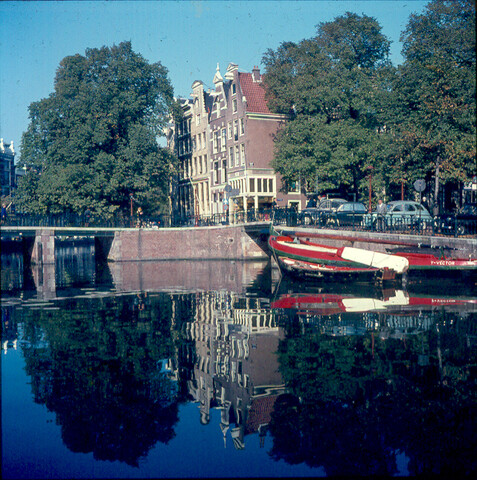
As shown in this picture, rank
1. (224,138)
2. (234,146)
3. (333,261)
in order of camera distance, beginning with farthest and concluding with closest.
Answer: (224,138)
(234,146)
(333,261)

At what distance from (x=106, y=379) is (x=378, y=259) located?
19607mm

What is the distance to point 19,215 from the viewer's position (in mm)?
50000

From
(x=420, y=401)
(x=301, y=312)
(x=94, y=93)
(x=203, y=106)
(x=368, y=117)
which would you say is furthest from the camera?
(x=203, y=106)

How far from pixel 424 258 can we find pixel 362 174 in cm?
2021

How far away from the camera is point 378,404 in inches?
406

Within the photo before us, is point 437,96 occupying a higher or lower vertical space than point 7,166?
lower

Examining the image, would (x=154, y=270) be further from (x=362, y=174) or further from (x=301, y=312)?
(x=301, y=312)

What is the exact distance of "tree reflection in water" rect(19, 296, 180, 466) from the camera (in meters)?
9.21

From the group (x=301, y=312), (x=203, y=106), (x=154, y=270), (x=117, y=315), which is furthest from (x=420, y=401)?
(x=203, y=106)

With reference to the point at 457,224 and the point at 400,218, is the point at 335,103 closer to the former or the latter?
the point at 400,218

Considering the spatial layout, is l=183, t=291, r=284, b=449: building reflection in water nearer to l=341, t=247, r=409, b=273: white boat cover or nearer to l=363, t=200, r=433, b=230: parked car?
l=341, t=247, r=409, b=273: white boat cover

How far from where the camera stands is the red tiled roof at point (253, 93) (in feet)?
180

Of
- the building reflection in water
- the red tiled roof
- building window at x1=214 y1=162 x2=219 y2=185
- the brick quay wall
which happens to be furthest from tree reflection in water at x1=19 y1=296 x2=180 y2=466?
building window at x1=214 y1=162 x2=219 y2=185

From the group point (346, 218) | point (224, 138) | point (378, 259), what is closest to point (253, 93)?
point (224, 138)
